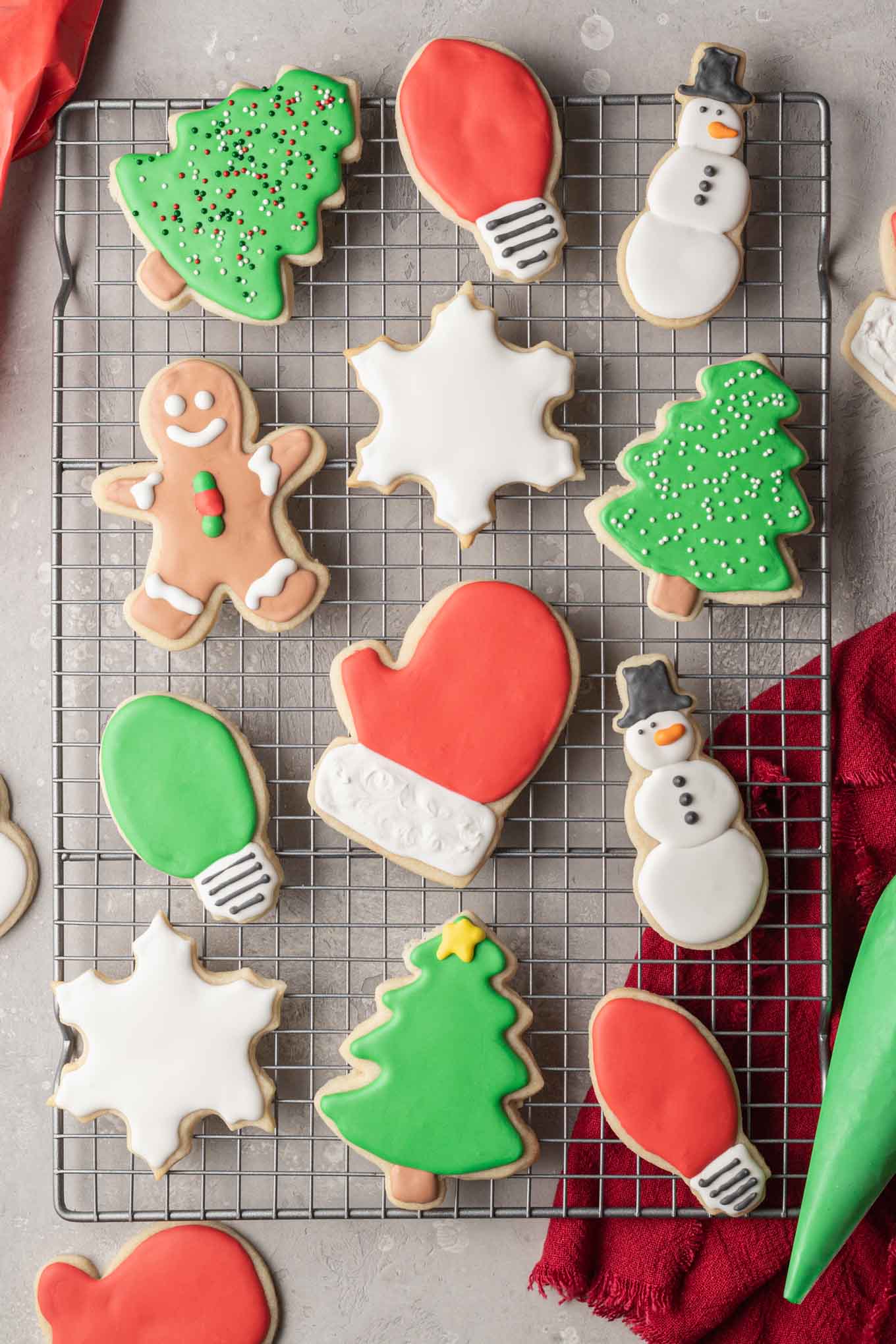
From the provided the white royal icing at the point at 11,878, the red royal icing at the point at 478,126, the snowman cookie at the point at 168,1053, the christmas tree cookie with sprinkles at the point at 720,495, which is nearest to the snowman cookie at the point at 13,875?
the white royal icing at the point at 11,878

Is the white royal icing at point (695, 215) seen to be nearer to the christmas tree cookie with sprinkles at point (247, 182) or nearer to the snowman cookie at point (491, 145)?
the snowman cookie at point (491, 145)

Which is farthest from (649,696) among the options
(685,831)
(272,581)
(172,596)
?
(172,596)

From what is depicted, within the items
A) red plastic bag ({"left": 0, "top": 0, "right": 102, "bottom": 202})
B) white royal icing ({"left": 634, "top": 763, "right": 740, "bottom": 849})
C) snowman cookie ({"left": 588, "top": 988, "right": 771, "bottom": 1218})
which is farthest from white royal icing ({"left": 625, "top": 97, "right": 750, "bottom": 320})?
snowman cookie ({"left": 588, "top": 988, "right": 771, "bottom": 1218})

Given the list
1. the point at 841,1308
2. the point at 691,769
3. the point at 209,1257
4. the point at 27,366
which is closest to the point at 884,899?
the point at 691,769

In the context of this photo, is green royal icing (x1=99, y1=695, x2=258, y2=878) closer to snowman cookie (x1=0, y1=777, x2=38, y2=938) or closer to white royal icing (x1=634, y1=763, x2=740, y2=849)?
snowman cookie (x1=0, y1=777, x2=38, y2=938)

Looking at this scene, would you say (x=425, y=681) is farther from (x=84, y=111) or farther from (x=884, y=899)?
(x=84, y=111)
